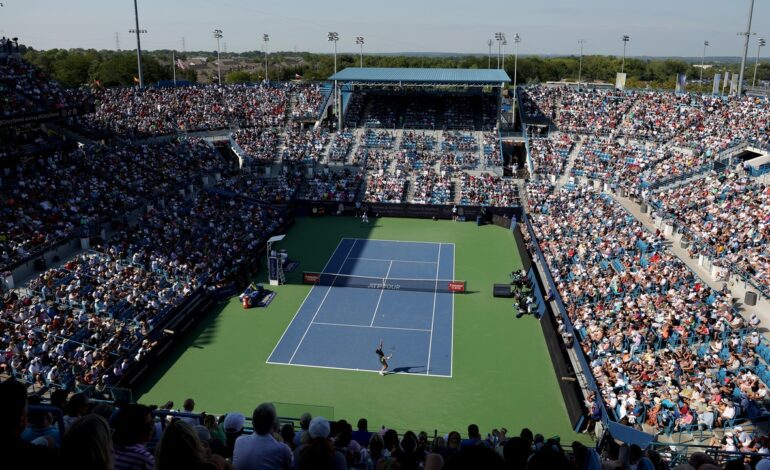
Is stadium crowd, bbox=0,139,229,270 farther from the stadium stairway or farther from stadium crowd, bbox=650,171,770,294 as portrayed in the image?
stadium crowd, bbox=650,171,770,294

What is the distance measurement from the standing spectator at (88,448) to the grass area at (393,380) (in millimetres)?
15462

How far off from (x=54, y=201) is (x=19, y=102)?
7.02 meters

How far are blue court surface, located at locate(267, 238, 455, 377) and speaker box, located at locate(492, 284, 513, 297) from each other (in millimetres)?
1955

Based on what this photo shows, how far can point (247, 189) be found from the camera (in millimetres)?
43219

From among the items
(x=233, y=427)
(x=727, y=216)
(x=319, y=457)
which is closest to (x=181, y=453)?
(x=319, y=457)

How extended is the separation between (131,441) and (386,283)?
995 inches

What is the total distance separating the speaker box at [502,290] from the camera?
27984 mm

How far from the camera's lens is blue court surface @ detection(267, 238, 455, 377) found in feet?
73.4

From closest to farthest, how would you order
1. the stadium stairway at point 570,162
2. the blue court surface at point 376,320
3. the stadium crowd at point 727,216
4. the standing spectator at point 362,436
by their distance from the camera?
the standing spectator at point 362,436, the blue court surface at point 376,320, the stadium crowd at point 727,216, the stadium stairway at point 570,162

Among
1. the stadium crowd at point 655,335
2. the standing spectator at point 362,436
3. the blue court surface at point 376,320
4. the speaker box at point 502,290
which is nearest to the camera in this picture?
the standing spectator at point 362,436

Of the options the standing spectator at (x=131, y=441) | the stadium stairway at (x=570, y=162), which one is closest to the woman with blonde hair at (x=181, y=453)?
the standing spectator at (x=131, y=441)

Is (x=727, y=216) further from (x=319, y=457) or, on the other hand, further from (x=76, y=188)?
(x=76, y=188)

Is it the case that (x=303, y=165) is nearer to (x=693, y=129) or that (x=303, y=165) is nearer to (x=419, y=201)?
(x=419, y=201)

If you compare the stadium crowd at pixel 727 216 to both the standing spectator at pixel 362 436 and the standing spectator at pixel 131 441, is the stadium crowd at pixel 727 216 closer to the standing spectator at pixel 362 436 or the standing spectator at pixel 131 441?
the standing spectator at pixel 362 436
